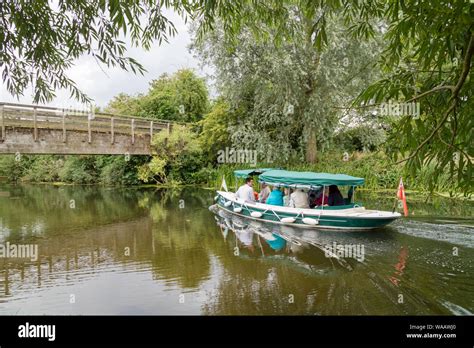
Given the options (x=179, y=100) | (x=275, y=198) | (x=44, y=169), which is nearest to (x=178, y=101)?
(x=179, y=100)

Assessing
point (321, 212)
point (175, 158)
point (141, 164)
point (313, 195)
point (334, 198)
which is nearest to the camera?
point (321, 212)

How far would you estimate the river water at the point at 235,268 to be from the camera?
7.05m

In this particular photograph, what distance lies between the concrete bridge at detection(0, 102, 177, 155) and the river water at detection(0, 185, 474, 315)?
11.5 feet

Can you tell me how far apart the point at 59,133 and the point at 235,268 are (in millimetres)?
13023

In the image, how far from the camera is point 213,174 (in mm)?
30125

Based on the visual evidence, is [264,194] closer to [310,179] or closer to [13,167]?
[310,179]

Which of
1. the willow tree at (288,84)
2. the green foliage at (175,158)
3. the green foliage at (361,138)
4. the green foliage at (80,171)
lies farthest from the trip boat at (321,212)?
the green foliage at (80,171)

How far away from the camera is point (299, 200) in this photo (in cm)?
1438

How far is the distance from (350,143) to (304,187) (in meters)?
14.9
